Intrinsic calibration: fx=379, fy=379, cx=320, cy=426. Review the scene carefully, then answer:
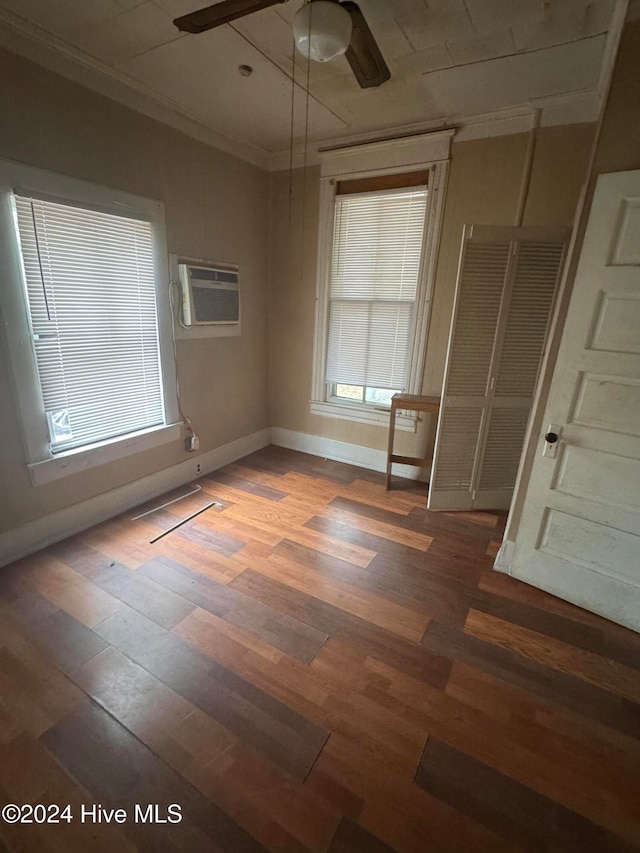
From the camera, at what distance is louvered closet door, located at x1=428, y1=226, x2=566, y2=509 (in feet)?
8.32

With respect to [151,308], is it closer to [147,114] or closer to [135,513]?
[147,114]

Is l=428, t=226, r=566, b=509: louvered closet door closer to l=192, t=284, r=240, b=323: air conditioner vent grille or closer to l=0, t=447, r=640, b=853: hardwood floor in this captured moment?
l=0, t=447, r=640, b=853: hardwood floor

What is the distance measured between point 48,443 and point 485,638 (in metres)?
2.76

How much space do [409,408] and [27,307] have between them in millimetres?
2652

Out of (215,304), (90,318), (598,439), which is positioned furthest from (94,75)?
(598,439)

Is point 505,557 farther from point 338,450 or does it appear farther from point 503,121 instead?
point 503,121

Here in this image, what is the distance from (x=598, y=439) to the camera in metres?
1.93

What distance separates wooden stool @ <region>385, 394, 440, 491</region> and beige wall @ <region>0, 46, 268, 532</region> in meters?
1.60

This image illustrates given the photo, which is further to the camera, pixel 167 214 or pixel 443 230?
pixel 443 230

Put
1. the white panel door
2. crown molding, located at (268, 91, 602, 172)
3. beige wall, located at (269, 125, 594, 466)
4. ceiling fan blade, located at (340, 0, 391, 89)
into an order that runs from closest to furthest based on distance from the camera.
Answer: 1. ceiling fan blade, located at (340, 0, 391, 89)
2. the white panel door
3. crown molding, located at (268, 91, 602, 172)
4. beige wall, located at (269, 125, 594, 466)

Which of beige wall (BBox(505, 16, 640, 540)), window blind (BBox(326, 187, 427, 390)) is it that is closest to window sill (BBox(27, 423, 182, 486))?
window blind (BBox(326, 187, 427, 390))

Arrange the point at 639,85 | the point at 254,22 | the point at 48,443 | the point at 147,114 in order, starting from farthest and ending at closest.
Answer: the point at 147,114 → the point at 48,443 → the point at 254,22 → the point at 639,85

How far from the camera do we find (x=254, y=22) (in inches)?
73.0

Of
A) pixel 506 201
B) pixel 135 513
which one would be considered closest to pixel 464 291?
pixel 506 201
